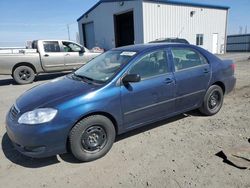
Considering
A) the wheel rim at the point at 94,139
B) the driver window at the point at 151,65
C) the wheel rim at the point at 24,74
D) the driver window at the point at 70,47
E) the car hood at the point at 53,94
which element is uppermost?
the driver window at the point at 70,47

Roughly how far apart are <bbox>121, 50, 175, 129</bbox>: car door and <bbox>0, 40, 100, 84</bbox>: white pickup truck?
24.1ft

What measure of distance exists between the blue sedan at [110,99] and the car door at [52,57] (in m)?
6.24

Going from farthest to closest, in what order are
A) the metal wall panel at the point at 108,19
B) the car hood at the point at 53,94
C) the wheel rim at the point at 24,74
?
the metal wall panel at the point at 108,19 < the wheel rim at the point at 24,74 < the car hood at the point at 53,94

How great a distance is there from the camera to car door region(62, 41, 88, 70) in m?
10.4

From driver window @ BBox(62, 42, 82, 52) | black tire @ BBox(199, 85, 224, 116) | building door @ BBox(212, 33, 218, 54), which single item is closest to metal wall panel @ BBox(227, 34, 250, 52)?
building door @ BBox(212, 33, 218, 54)

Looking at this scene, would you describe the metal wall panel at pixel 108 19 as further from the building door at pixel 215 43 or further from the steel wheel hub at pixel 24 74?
the steel wheel hub at pixel 24 74

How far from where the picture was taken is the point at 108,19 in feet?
73.9

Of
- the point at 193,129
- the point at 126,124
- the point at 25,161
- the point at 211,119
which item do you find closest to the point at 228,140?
the point at 193,129

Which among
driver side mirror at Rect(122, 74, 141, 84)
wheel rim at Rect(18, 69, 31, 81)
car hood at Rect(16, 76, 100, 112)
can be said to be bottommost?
wheel rim at Rect(18, 69, 31, 81)

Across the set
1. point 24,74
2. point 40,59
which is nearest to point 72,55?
point 40,59

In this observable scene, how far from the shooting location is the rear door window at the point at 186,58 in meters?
4.09

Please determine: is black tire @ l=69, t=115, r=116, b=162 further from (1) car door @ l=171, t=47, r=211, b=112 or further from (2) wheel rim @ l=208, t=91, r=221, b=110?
(2) wheel rim @ l=208, t=91, r=221, b=110

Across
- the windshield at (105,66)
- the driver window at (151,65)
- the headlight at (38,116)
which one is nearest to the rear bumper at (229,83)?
the driver window at (151,65)

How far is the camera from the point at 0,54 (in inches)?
354
